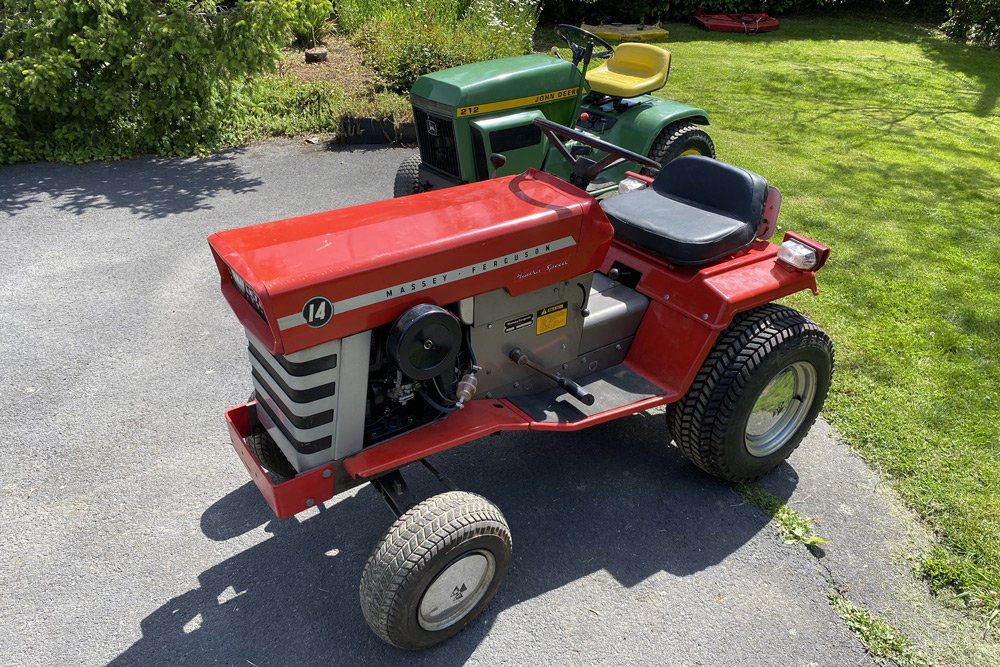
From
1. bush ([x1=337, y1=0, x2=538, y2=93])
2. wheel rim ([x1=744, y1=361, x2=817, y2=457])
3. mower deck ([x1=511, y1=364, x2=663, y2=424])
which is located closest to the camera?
mower deck ([x1=511, y1=364, x2=663, y2=424])

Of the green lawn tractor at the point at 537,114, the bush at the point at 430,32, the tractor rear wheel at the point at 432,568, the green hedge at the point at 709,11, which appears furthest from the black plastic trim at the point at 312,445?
the green hedge at the point at 709,11

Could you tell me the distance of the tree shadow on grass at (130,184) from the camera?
5910mm

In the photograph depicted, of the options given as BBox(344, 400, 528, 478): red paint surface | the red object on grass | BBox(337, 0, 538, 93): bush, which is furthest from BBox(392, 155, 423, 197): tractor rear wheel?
the red object on grass

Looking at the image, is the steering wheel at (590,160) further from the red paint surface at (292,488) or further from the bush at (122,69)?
the bush at (122,69)

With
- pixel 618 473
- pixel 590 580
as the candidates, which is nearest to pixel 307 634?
pixel 590 580

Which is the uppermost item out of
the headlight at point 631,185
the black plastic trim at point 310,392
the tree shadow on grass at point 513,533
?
the headlight at point 631,185

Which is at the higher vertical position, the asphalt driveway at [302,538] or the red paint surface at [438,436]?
the red paint surface at [438,436]

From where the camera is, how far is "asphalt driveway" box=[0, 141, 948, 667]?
2.65 metres

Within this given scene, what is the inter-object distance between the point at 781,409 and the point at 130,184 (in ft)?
18.5

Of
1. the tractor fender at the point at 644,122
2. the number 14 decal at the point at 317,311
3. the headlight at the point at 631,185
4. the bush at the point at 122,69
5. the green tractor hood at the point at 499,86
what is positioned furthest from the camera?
the bush at the point at 122,69

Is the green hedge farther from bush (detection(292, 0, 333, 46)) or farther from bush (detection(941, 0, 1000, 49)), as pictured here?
bush (detection(292, 0, 333, 46))

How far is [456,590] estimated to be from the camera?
255cm

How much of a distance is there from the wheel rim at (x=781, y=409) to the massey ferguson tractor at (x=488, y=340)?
1 cm

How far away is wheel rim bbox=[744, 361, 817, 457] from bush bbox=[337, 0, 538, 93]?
5.85 meters
